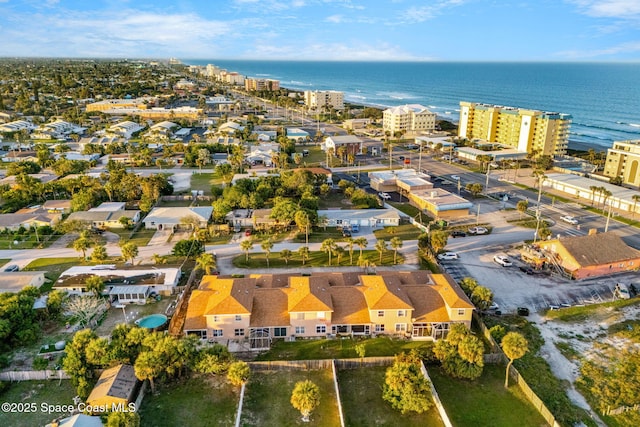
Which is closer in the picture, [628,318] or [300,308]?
[300,308]

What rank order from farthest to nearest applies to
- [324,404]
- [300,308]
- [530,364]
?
[300,308] → [530,364] → [324,404]

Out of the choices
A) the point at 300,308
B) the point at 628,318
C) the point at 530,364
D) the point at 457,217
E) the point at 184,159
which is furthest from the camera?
the point at 184,159

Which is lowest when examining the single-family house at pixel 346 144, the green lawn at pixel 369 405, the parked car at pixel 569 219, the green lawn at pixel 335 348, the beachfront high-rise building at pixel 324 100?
the green lawn at pixel 369 405

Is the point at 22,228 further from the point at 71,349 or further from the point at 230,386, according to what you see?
the point at 230,386

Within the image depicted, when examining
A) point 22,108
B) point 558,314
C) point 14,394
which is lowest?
point 14,394

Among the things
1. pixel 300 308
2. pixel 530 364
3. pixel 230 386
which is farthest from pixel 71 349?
pixel 530 364

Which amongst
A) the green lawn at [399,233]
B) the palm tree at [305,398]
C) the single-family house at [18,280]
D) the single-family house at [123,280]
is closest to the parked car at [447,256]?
the green lawn at [399,233]

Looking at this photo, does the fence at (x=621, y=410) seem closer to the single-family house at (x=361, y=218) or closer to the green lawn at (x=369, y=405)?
the green lawn at (x=369, y=405)
